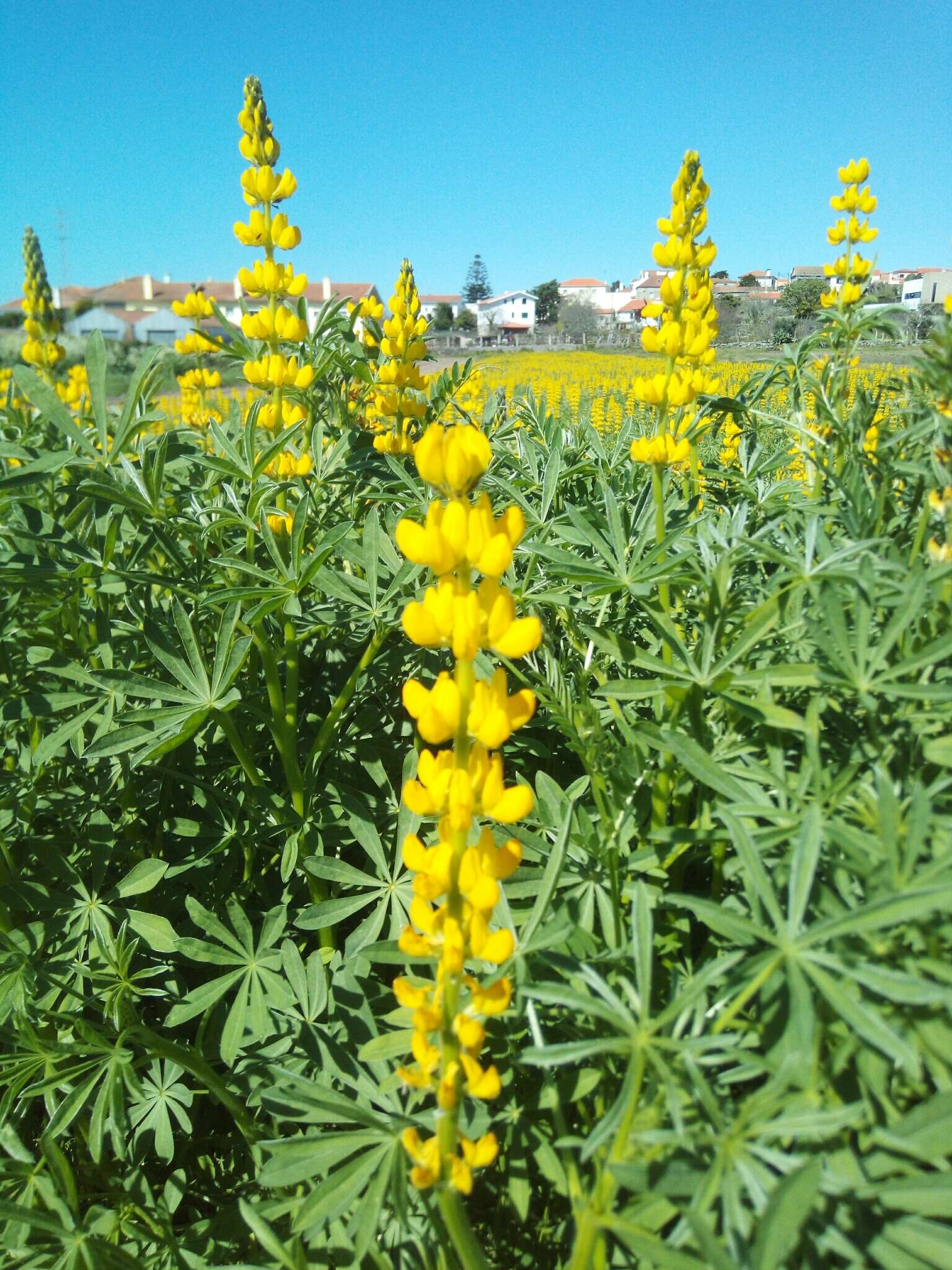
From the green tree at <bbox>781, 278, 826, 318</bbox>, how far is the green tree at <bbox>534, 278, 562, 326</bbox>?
35.9 m

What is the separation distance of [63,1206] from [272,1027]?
0.34 metres

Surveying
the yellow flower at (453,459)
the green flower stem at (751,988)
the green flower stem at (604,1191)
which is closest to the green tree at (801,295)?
the yellow flower at (453,459)

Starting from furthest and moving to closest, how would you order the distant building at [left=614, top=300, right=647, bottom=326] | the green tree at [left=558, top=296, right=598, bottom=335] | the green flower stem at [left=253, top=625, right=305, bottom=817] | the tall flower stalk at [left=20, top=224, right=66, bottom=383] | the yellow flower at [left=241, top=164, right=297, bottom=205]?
the green tree at [left=558, top=296, right=598, bottom=335]
the distant building at [left=614, top=300, right=647, bottom=326]
the tall flower stalk at [left=20, top=224, right=66, bottom=383]
the yellow flower at [left=241, top=164, right=297, bottom=205]
the green flower stem at [left=253, top=625, right=305, bottom=817]

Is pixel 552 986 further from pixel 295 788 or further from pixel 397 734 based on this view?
pixel 397 734

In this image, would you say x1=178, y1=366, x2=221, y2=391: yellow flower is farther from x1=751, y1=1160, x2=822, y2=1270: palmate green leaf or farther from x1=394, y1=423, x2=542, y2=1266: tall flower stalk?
x1=751, y1=1160, x2=822, y2=1270: palmate green leaf

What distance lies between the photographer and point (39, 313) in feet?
9.38

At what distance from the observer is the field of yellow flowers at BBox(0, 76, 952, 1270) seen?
31.2 inches

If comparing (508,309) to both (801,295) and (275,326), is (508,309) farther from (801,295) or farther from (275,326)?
(275,326)

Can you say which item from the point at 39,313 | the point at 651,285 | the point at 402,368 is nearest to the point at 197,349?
the point at 39,313

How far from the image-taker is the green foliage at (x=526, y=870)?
30.7 inches

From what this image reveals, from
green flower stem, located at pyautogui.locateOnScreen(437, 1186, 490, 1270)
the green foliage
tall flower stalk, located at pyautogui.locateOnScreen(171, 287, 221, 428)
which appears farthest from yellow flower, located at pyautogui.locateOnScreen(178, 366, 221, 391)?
green flower stem, located at pyautogui.locateOnScreen(437, 1186, 490, 1270)

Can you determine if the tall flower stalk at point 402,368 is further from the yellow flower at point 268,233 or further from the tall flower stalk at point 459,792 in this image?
the tall flower stalk at point 459,792

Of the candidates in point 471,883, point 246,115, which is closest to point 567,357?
point 246,115

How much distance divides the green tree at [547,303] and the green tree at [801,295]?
35.9 m
